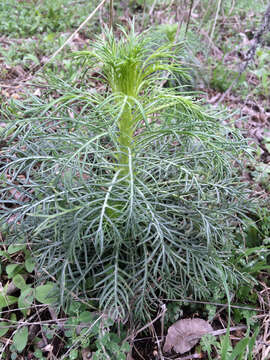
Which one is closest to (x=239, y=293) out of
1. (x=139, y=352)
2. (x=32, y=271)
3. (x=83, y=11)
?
(x=139, y=352)

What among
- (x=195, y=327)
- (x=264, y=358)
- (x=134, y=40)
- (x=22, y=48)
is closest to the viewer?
(x=134, y=40)

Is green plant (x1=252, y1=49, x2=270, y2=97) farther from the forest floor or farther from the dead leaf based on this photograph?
the dead leaf

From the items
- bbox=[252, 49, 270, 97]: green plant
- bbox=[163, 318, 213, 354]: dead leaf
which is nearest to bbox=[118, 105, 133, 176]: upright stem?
bbox=[163, 318, 213, 354]: dead leaf

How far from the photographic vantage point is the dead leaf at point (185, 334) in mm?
1666

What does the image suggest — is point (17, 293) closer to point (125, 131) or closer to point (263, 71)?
point (125, 131)

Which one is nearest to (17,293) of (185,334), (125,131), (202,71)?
(185,334)

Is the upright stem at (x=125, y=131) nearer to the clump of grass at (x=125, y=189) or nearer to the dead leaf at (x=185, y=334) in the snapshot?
the clump of grass at (x=125, y=189)

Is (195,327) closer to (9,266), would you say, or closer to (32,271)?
(32,271)

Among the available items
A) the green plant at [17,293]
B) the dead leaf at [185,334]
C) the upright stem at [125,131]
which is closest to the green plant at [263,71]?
the upright stem at [125,131]

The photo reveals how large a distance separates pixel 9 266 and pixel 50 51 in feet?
8.85

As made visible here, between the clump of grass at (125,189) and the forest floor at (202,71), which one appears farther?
the forest floor at (202,71)

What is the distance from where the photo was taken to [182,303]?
5.88 ft

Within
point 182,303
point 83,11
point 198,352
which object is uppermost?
point 83,11

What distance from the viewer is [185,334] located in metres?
1.70
